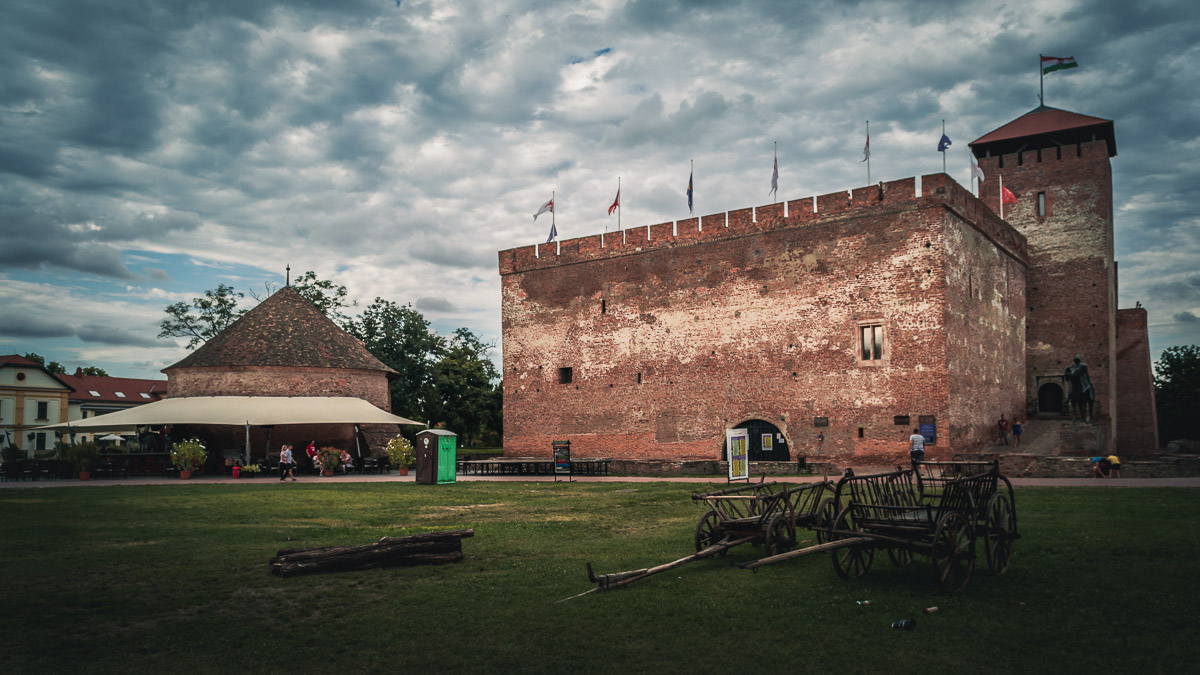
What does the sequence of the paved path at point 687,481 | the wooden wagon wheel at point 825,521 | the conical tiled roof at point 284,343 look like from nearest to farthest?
the wooden wagon wheel at point 825,521
the paved path at point 687,481
the conical tiled roof at point 284,343

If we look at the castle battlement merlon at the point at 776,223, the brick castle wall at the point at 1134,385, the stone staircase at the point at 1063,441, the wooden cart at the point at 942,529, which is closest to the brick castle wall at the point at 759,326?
the castle battlement merlon at the point at 776,223

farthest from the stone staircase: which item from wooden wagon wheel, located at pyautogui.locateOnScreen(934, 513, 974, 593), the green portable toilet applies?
wooden wagon wheel, located at pyautogui.locateOnScreen(934, 513, 974, 593)

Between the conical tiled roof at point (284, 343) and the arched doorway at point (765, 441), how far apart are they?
1524 cm

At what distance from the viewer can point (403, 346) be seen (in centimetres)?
4609

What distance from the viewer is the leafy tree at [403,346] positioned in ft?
147

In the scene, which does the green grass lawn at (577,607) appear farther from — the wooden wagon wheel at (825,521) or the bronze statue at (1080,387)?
the bronze statue at (1080,387)

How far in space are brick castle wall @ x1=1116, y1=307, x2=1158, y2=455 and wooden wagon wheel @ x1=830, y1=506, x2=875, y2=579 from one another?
31.6 m

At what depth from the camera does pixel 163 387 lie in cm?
7156

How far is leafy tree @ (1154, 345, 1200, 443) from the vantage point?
145 ft

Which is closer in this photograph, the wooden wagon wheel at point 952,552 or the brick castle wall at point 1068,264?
the wooden wagon wheel at point 952,552

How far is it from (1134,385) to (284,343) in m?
35.2

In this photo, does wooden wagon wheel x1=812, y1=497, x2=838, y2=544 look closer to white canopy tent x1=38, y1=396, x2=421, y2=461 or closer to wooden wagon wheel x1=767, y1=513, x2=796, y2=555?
wooden wagon wheel x1=767, y1=513, x2=796, y2=555

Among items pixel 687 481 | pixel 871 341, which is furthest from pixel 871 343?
pixel 687 481

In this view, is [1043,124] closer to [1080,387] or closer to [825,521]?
[1080,387]
